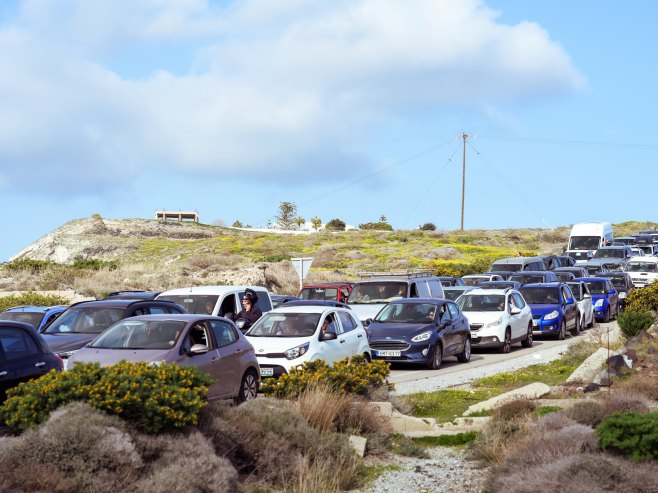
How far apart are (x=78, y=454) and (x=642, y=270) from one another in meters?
41.1

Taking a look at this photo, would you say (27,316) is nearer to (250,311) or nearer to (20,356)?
(250,311)

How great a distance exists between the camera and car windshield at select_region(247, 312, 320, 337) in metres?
16.9

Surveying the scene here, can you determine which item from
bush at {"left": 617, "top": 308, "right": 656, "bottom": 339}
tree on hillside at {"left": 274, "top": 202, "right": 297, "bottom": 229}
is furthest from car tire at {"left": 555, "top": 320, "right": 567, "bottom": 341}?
tree on hillside at {"left": 274, "top": 202, "right": 297, "bottom": 229}

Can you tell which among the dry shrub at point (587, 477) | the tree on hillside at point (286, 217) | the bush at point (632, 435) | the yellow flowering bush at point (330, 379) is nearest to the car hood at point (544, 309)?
the yellow flowering bush at point (330, 379)

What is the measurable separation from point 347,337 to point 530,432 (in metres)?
7.00

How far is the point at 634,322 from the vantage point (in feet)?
73.1

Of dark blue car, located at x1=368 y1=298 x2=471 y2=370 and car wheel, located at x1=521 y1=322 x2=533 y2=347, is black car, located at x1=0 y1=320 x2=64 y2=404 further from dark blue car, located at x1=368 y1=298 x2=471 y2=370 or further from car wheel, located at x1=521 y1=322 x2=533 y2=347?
car wheel, located at x1=521 y1=322 x2=533 y2=347

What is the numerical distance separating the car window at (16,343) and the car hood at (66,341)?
272 centimetres

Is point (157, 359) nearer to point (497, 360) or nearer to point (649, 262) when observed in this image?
point (497, 360)

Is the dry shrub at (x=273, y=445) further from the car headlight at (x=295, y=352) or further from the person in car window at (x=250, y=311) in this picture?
the person in car window at (x=250, y=311)

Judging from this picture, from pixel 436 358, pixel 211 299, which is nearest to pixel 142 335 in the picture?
pixel 211 299

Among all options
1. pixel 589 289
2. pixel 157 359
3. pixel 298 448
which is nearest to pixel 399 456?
pixel 298 448

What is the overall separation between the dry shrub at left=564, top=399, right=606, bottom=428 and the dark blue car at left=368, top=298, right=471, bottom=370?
30.8 ft

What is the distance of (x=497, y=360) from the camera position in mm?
22922
